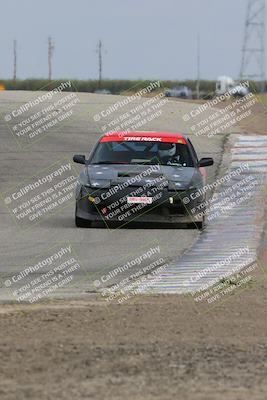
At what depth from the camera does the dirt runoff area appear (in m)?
6.81

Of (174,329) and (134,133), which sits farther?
(134,133)

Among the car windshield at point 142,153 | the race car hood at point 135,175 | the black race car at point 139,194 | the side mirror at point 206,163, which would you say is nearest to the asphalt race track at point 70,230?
the black race car at point 139,194

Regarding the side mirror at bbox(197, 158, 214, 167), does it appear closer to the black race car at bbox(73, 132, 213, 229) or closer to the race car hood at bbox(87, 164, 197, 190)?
the black race car at bbox(73, 132, 213, 229)

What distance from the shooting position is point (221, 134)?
36.7 meters

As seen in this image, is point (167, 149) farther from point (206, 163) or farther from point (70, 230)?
point (70, 230)

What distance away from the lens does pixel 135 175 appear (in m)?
17.9

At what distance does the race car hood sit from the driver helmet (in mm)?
565

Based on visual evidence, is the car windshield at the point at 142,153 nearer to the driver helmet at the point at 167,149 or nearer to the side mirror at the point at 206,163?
the driver helmet at the point at 167,149

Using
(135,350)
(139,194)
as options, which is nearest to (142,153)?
(139,194)

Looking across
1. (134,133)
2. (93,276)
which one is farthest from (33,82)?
(93,276)

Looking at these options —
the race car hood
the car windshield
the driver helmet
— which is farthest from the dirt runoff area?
the driver helmet

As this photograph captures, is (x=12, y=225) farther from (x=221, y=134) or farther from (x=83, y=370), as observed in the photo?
(x=221, y=134)

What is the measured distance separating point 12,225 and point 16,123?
19.4m

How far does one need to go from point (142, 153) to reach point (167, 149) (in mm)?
494
